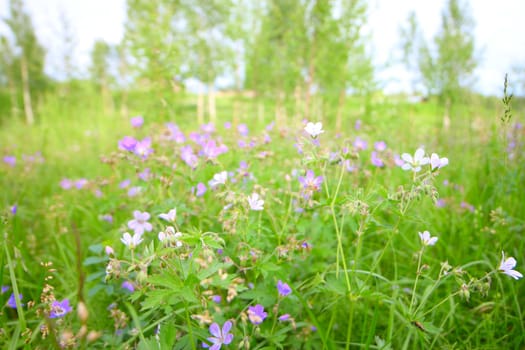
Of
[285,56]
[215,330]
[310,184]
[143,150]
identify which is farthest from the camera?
[285,56]

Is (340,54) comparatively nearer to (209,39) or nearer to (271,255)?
(271,255)

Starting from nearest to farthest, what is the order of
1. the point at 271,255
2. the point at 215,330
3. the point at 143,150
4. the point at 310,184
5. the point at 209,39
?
the point at 215,330
the point at 271,255
the point at 310,184
the point at 143,150
the point at 209,39

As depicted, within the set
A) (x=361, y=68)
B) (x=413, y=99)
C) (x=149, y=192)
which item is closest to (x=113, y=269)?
(x=149, y=192)

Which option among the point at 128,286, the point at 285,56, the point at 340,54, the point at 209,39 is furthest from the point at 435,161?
the point at 209,39

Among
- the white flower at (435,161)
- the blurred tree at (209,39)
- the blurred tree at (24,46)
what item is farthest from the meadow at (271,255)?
the blurred tree at (24,46)

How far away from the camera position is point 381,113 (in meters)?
7.25

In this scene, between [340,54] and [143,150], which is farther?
[340,54]

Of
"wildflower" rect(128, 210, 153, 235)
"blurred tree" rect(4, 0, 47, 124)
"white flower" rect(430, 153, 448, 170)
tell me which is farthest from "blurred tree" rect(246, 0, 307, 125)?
"blurred tree" rect(4, 0, 47, 124)

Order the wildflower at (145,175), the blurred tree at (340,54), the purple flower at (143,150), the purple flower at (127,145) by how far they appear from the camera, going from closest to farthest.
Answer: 1. the purple flower at (127,145)
2. the purple flower at (143,150)
3. the wildflower at (145,175)
4. the blurred tree at (340,54)

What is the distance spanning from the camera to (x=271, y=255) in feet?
4.05

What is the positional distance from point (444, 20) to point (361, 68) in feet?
24.4

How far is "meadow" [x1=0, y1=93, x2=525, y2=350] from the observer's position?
1.12m

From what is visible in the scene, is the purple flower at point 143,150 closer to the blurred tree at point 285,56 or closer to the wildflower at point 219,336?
the wildflower at point 219,336

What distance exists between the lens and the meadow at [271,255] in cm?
112
